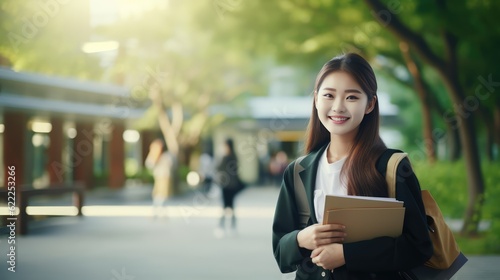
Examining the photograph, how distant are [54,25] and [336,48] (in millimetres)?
6728

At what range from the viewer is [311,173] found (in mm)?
2494

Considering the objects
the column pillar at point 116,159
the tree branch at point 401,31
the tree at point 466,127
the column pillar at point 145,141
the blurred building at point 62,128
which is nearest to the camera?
the tree branch at point 401,31

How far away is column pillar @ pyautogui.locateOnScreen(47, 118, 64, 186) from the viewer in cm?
2288

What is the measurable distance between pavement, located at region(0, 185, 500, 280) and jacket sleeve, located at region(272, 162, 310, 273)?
230 millimetres

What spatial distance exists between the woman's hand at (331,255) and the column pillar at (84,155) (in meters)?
23.4

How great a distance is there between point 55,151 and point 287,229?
71.7ft

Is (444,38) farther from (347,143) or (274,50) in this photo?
(347,143)

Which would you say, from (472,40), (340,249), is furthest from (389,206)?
(472,40)

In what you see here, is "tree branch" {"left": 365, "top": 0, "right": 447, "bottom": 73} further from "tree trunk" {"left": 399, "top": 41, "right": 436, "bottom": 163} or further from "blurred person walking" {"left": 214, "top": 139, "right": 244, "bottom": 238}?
"blurred person walking" {"left": 214, "top": 139, "right": 244, "bottom": 238}

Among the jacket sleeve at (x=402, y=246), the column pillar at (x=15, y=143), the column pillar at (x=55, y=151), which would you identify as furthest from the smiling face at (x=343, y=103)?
the column pillar at (x=55, y=151)

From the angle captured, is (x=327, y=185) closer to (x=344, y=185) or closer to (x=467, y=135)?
(x=344, y=185)

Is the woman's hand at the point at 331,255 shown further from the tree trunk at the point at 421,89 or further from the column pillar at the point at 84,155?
the column pillar at the point at 84,155

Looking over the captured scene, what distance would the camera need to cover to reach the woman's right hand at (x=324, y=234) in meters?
2.29

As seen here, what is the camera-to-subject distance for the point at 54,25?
608 inches
